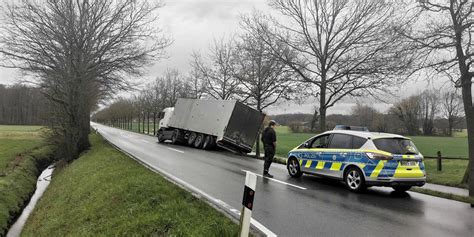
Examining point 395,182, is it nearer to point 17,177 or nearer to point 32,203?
point 32,203

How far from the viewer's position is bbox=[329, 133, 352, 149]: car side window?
1003 cm

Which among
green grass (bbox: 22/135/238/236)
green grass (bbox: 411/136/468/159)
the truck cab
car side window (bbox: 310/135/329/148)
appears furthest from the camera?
green grass (bbox: 411/136/468/159)

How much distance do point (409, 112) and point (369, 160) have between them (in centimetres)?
8273

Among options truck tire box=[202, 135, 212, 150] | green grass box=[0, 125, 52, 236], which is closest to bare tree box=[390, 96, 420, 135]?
truck tire box=[202, 135, 212, 150]

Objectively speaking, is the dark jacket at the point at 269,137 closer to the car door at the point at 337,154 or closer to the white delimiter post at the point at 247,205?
the car door at the point at 337,154

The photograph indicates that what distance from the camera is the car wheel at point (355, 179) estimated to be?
935cm

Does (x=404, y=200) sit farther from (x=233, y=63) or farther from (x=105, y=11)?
(x=105, y=11)

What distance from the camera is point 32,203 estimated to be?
43.2 feet

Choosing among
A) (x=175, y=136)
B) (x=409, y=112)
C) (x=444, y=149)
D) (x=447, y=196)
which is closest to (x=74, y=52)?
(x=175, y=136)

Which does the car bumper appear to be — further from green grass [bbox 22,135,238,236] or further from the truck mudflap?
the truck mudflap

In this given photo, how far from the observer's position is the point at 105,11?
24891 millimetres

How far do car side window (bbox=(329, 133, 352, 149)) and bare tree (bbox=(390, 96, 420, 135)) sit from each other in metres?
77.6

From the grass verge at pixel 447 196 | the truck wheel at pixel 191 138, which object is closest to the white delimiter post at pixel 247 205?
the grass verge at pixel 447 196

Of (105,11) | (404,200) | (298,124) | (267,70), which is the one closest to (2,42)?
(105,11)
